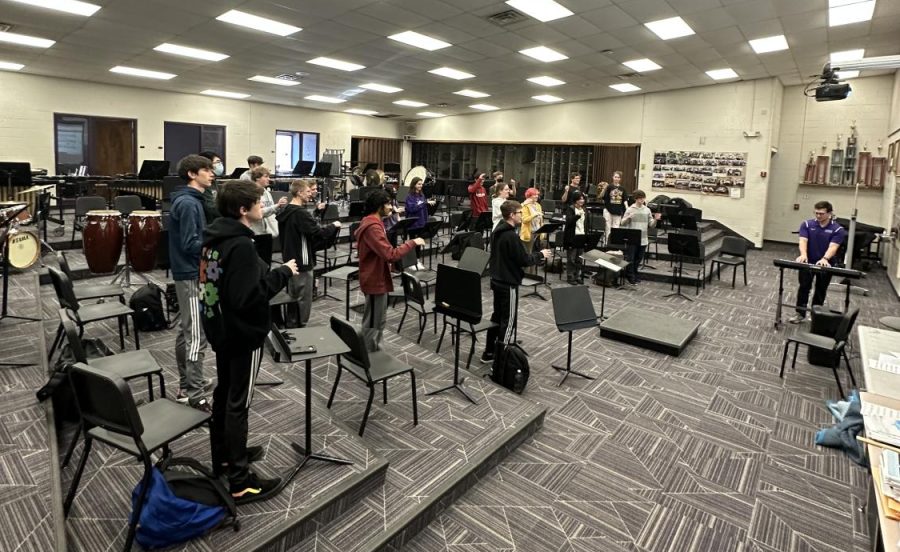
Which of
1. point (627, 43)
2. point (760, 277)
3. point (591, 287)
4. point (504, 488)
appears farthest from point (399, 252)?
point (760, 277)

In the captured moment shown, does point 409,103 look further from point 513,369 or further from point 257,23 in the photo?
point 513,369

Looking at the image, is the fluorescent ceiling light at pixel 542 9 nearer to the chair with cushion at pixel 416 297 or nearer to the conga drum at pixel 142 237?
the chair with cushion at pixel 416 297

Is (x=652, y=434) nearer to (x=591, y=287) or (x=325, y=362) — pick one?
(x=325, y=362)

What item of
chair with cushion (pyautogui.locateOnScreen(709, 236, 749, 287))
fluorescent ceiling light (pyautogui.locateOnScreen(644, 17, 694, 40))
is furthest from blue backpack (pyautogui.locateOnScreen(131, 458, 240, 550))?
chair with cushion (pyautogui.locateOnScreen(709, 236, 749, 287))

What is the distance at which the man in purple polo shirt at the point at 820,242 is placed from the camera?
609 cm

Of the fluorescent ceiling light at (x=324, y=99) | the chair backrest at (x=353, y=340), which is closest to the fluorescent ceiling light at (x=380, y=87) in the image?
→ the fluorescent ceiling light at (x=324, y=99)

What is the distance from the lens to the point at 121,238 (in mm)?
6000

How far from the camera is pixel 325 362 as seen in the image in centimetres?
475

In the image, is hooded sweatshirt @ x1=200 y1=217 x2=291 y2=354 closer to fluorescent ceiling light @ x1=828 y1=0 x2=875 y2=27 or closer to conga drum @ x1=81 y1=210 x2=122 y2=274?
conga drum @ x1=81 y1=210 x2=122 y2=274

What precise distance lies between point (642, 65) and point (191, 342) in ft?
31.9

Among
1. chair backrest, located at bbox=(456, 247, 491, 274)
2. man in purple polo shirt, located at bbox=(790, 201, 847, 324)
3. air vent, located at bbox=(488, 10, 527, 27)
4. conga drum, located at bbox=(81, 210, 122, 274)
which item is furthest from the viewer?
air vent, located at bbox=(488, 10, 527, 27)

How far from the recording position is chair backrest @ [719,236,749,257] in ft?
28.4

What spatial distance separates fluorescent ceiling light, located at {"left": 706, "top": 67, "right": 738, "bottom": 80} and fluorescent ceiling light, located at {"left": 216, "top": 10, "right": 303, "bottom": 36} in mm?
8284

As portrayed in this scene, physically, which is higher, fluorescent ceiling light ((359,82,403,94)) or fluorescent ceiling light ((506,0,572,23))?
fluorescent ceiling light ((359,82,403,94))
